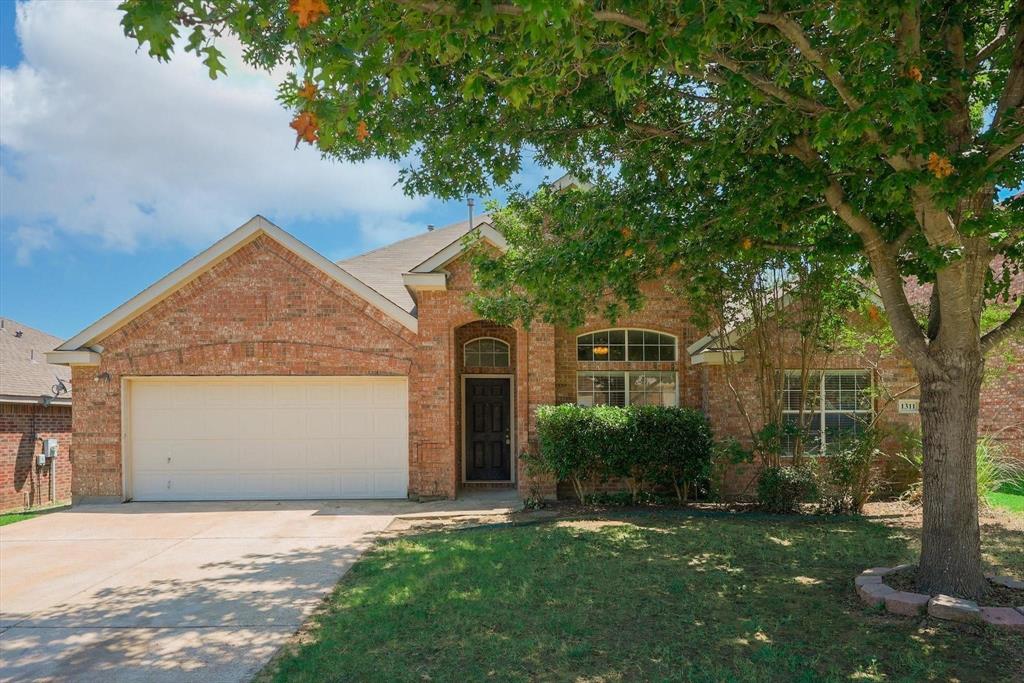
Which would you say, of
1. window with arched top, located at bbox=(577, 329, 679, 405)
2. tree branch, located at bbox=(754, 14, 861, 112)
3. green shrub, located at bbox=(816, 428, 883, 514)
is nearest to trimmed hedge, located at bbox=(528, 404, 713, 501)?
window with arched top, located at bbox=(577, 329, 679, 405)

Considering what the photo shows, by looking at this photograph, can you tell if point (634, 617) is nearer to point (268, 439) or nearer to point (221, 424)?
point (268, 439)

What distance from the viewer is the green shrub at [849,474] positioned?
34.8 ft

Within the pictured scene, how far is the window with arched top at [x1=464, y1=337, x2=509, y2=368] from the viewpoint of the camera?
14578mm

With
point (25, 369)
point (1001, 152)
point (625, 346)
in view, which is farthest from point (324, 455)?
point (25, 369)

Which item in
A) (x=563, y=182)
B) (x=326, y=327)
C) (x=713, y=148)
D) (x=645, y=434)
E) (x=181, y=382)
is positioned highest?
(x=563, y=182)

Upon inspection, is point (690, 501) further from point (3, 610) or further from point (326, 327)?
point (3, 610)

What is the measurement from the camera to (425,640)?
5.37m

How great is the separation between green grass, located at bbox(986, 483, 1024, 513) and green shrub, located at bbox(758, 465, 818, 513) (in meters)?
3.20

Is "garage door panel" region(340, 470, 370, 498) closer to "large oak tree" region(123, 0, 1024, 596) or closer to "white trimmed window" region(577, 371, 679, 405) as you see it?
"white trimmed window" region(577, 371, 679, 405)

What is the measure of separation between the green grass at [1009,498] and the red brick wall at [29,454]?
21.0 metres

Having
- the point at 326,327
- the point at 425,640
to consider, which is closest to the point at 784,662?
the point at 425,640

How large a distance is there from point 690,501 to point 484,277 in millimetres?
6091

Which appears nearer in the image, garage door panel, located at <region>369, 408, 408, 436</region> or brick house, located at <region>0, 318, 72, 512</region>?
garage door panel, located at <region>369, 408, 408, 436</region>

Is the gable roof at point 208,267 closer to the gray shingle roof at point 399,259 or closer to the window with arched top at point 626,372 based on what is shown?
the gray shingle roof at point 399,259
